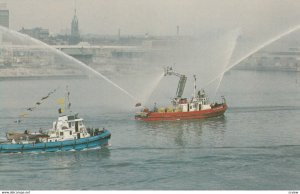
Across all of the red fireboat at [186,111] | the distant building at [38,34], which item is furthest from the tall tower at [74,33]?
the red fireboat at [186,111]

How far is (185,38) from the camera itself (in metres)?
41.5

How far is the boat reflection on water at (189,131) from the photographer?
70.1 feet

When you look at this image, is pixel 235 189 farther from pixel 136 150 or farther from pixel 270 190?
pixel 136 150

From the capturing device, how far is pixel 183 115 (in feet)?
88.8

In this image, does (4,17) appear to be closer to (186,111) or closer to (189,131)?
(186,111)

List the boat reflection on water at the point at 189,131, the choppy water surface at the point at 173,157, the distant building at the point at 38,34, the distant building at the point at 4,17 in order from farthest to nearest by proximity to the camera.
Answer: the distant building at the point at 38,34 → the distant building at the point at 4,17 → the boat reflection on water at the point at 189,131 → the choppy water surface at the point at 173,157

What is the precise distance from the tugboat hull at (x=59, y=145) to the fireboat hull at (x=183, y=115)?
5.94m

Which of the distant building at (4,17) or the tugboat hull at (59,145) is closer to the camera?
the tugboat hull at (59,145)

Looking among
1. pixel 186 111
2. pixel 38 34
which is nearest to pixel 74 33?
pixel 38 34

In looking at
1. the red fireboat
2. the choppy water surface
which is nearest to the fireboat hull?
the red fireboat

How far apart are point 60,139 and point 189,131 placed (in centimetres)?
549

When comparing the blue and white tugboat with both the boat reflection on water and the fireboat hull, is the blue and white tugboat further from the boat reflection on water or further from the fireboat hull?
the fireboat hull

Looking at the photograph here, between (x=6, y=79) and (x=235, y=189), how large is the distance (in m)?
35.4

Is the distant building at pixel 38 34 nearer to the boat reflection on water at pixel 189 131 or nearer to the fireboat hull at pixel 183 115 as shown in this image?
the fireboat hull at pixel 183 115
